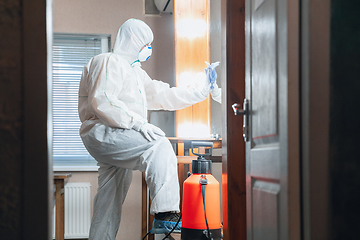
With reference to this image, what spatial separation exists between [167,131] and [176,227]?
0.91 metres

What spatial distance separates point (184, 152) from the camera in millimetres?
2385

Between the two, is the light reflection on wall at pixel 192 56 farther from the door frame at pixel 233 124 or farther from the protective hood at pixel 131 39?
the door frame at pixel 233 124

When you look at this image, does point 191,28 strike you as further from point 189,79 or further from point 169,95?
point 169,95

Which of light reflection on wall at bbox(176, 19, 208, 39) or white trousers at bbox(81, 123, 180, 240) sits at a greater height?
light reflection on wall at bbox(176, 19, 208, 39)

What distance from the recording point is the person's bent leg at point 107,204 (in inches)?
79.7

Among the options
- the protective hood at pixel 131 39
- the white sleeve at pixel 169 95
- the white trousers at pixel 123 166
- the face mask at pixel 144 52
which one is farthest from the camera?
the white sleeve at pixel 169 95

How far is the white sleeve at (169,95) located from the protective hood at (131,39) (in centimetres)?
27

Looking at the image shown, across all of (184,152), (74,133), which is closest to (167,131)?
(184,152)

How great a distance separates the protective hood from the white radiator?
123cm

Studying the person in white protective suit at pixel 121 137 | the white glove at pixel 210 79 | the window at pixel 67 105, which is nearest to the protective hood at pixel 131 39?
the person in white protective suit at pixel 121 137

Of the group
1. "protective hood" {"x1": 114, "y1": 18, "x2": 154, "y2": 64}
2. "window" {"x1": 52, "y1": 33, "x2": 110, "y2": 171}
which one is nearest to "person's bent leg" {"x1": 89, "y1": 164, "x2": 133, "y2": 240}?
"protective hood" {"x1": 114, "y1": 18, "x2": 154, "y2": 64}

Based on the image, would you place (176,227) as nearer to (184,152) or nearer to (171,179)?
(171,179)

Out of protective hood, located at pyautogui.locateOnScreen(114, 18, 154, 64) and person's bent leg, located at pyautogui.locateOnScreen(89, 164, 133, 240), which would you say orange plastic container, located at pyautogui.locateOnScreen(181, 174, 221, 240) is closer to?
person's bent leg, located at pyautogui.locateOnScreen(89, 164, 133, 240)

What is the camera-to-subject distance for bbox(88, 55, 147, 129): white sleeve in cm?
190
